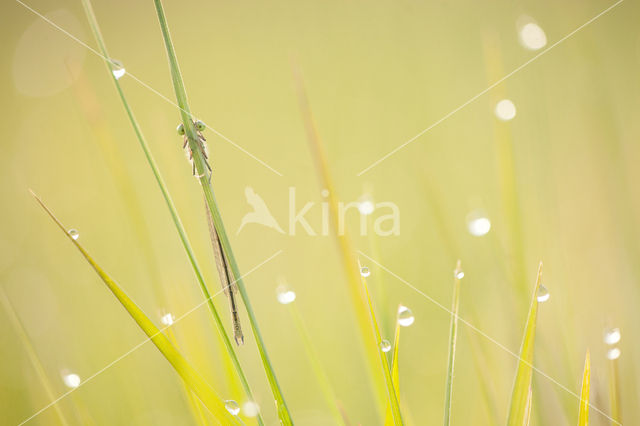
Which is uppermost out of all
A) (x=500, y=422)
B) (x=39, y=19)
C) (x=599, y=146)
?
(x=39, y=19)

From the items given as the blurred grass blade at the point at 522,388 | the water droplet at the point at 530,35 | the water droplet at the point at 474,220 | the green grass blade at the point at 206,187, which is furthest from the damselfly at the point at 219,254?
the water droplet at the point at 530,35

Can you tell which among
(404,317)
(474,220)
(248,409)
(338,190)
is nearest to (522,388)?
(404,317)

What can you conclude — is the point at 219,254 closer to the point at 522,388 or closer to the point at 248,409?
the point at 248,409

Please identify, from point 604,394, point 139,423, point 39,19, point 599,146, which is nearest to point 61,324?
point 139,423

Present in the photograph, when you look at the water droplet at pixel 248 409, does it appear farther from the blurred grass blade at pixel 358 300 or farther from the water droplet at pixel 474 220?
the water droplet at pixel 474 220

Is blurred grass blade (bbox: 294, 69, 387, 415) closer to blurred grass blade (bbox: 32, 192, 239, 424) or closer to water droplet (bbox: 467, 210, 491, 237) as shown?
blurred grass blade (bbox: 32, 192, 239, 424)

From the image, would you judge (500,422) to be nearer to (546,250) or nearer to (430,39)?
(546,250)
